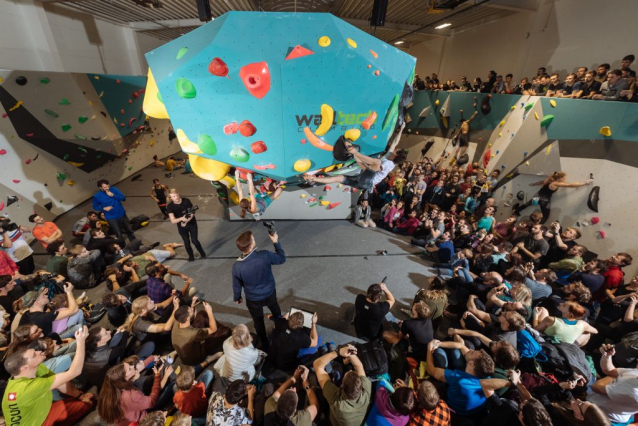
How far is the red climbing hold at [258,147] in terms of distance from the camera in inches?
108

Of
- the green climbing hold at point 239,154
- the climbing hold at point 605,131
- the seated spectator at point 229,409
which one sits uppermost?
the climbing hold at point 605,131

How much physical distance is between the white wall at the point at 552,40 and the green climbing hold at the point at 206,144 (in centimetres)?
832

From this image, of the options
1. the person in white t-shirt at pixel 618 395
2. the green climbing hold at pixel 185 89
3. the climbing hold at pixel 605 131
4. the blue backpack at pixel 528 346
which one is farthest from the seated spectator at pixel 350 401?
the climbing hold at pixel 605 131

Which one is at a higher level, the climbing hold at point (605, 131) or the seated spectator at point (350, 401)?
the climbing hold at point (605, 131)

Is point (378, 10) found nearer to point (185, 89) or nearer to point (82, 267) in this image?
point (185, 89)

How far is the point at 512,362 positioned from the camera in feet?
7.16

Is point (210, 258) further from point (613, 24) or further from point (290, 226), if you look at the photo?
point (613, 24)

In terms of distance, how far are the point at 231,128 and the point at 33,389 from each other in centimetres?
252

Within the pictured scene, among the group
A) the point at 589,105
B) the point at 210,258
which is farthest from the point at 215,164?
the point at 589,105

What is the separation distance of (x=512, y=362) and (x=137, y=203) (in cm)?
789

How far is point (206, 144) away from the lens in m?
2.75

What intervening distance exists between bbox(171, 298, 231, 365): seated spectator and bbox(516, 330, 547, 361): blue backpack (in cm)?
312

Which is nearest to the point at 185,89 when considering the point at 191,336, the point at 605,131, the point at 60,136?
the point at 191,336

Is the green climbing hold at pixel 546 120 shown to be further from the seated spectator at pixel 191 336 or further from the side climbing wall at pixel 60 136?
the side climbing wall at pixel 60 136
